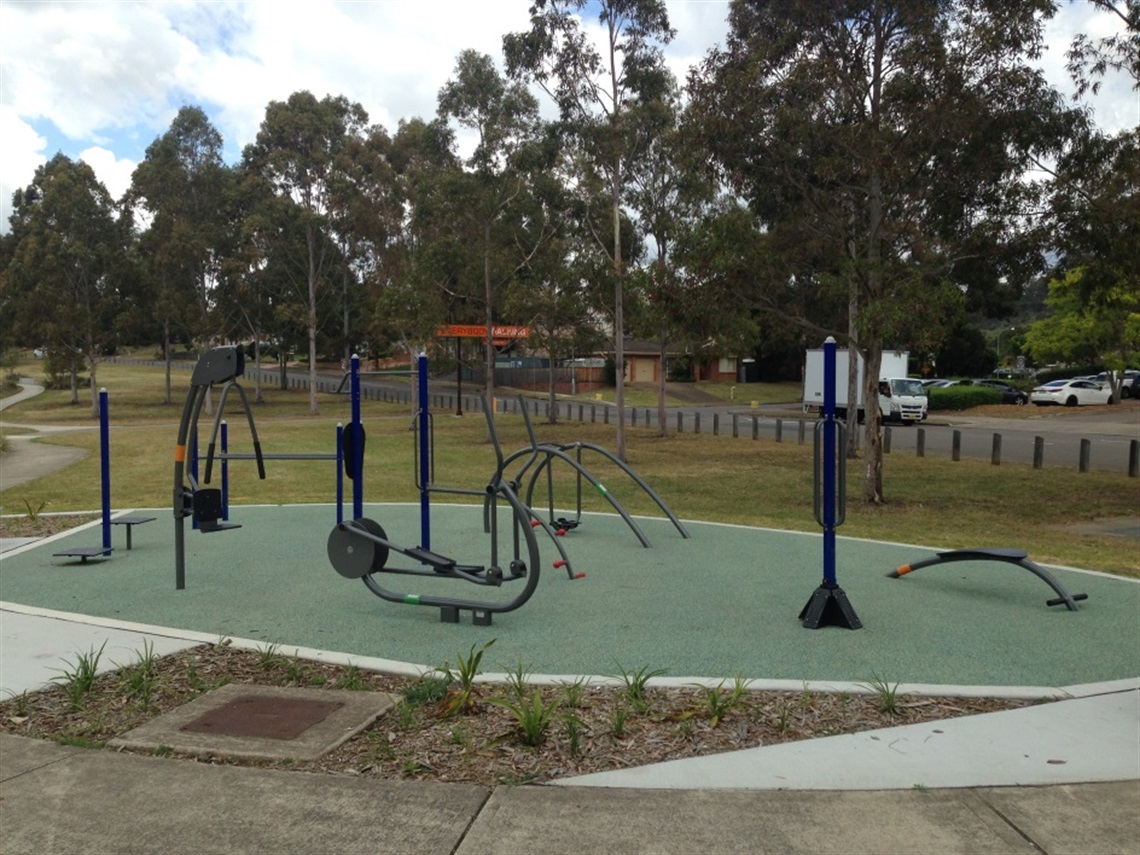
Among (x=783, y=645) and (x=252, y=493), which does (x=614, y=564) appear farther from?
(x=252, y=493)

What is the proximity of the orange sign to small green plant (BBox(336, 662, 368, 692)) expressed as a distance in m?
25.3

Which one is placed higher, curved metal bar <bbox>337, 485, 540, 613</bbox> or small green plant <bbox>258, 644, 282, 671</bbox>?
curved metal bar <bbox>337, 485, 540, 613</bbox>

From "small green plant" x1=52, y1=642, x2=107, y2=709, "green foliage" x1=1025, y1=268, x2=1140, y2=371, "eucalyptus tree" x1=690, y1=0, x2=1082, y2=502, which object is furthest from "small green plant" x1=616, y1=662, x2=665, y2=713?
"green foliage" x1=1025, y1=268, x2=1140, y2=371

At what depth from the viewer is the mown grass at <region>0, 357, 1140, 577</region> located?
13078 mm

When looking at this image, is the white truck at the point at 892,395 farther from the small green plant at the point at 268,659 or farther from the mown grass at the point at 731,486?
the small green plant at the point at 268,659

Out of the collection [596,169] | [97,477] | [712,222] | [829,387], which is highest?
[596,169]

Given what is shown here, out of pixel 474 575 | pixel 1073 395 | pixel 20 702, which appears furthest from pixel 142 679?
pixel 1073 395

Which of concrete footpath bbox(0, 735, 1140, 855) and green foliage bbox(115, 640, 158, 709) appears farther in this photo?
green foliage bbox(115, 640, 158, 709)

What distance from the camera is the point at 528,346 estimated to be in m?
33.1

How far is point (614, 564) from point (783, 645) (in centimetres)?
303

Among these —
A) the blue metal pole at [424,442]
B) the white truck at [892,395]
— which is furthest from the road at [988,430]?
the blue metal pole at [424,442]

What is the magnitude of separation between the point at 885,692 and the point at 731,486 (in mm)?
13533

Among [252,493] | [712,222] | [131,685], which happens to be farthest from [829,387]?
[252,493]

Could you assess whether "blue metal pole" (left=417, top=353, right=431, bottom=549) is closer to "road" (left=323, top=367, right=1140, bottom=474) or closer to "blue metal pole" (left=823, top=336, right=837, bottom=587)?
"blue metal pole" (left=823, top=336, right=837, bottom=587)
